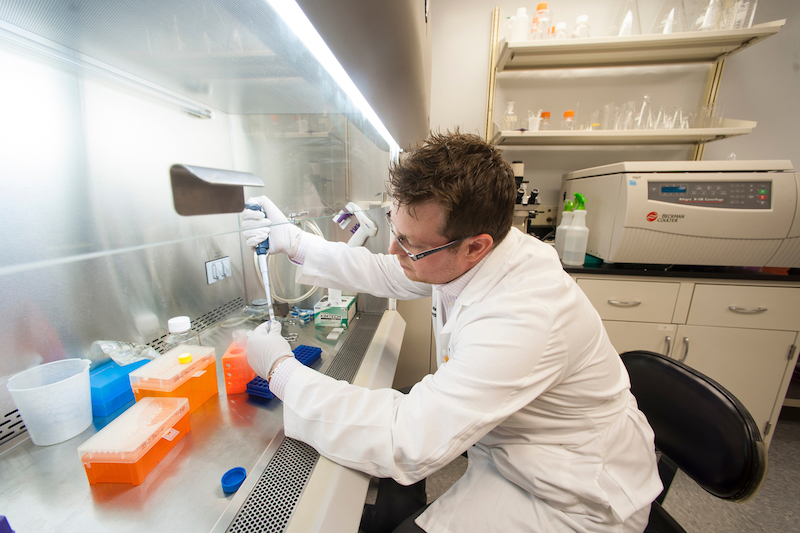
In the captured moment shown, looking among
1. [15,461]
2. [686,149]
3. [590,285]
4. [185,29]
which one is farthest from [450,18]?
[15,461]

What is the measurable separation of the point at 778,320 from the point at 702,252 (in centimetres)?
54

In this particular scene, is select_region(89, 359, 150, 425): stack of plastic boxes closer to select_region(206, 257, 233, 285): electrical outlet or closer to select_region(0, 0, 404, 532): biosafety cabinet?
select_region(0, 0, 404, 532): biosafety cabinet

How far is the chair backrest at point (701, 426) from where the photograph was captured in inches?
28.9

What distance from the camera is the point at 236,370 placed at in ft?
2.67

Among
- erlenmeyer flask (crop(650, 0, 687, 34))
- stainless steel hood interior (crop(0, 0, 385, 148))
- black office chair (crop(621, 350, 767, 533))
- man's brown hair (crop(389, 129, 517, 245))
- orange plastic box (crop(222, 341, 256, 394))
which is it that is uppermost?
erlenmeyer flask (crop(650, 0, 687, 34))

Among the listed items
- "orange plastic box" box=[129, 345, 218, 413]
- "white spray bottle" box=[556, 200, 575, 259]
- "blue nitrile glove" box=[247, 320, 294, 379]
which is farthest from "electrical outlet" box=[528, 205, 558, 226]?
"orange plastic box" box=[129, 345, 218, 413]

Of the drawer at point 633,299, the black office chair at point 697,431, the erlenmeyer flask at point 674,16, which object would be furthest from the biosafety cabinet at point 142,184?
the erlenmeyer flask at point 674,16

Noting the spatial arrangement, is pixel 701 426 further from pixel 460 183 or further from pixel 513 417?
pixel 460 183

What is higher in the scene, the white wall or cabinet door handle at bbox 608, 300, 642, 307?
the white wall

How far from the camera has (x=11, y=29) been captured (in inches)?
20.6

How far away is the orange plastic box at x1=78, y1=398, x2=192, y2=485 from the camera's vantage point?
20.6 inches

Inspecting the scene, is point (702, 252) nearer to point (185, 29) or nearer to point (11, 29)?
point (185, 29)

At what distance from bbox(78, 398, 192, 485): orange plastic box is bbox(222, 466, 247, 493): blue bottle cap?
141 millimetres

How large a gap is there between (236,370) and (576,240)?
189cm
